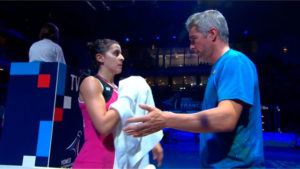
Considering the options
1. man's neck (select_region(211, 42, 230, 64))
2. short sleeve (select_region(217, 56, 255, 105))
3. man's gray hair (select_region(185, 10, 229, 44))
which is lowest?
short sleeve (select_region(217, 56, 255, 105))

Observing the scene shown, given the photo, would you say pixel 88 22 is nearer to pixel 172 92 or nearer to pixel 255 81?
pixel 172 92

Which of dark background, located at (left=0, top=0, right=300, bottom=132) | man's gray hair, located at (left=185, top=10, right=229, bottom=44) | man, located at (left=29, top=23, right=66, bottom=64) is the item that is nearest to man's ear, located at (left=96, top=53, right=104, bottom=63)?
man's gray hair, located at (left=185, top=10, right=229, bottom=44)

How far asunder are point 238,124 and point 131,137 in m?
0.43

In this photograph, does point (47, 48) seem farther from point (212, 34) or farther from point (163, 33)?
point (163, 33)

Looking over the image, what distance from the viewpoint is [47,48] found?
2.15 m

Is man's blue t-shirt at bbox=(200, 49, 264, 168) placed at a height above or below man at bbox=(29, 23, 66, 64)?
below

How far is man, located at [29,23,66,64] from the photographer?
7.00 feet

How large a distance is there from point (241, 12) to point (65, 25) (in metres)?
7.81

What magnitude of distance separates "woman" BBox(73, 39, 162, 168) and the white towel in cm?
6

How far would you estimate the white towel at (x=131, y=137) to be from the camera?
0.88 meters

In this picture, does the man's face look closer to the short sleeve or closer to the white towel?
the short sleeve

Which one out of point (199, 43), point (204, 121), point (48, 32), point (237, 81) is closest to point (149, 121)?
point (204, 121)

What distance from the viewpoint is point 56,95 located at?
1.88 meters

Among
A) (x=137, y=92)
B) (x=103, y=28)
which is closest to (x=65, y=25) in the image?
(x=103, y=28)
